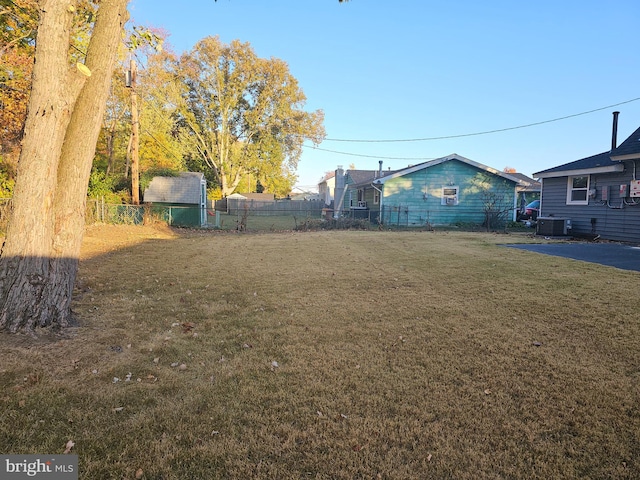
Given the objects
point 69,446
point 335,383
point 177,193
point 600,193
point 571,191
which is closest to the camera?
point 69,446

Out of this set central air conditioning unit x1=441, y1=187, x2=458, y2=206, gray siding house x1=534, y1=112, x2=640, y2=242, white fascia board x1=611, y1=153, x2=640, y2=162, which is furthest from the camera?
central air conditioning unit x1=441, y1=187, x2=458, y2=206

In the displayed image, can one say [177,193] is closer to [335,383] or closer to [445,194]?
[445,194]

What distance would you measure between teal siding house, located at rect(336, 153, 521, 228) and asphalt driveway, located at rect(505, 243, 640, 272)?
10.1 meters

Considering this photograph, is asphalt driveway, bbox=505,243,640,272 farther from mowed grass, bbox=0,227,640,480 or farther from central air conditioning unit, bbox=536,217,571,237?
mowed grass, bbox=0,227,640,480

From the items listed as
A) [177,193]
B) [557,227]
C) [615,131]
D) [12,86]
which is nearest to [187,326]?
[12,86]

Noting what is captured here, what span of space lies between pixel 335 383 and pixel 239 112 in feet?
119

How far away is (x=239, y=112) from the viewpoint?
35656 mm

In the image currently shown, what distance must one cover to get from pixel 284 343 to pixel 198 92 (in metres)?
35.2

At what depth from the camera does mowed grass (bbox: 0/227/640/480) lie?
224 cm

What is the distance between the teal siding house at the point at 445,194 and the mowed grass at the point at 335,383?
1610 centimetres

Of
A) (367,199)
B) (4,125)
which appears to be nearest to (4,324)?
(4,125)

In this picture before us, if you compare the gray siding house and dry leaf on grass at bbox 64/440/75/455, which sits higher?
the gray siding house

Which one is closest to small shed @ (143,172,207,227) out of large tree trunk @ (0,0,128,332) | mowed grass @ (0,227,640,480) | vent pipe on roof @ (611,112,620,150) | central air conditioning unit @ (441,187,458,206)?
central air conditioning unit @ (441,187,458,206)

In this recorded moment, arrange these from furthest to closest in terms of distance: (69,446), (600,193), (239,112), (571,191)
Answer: (239,112) → (571,191) → (600,193) → (69,446)
